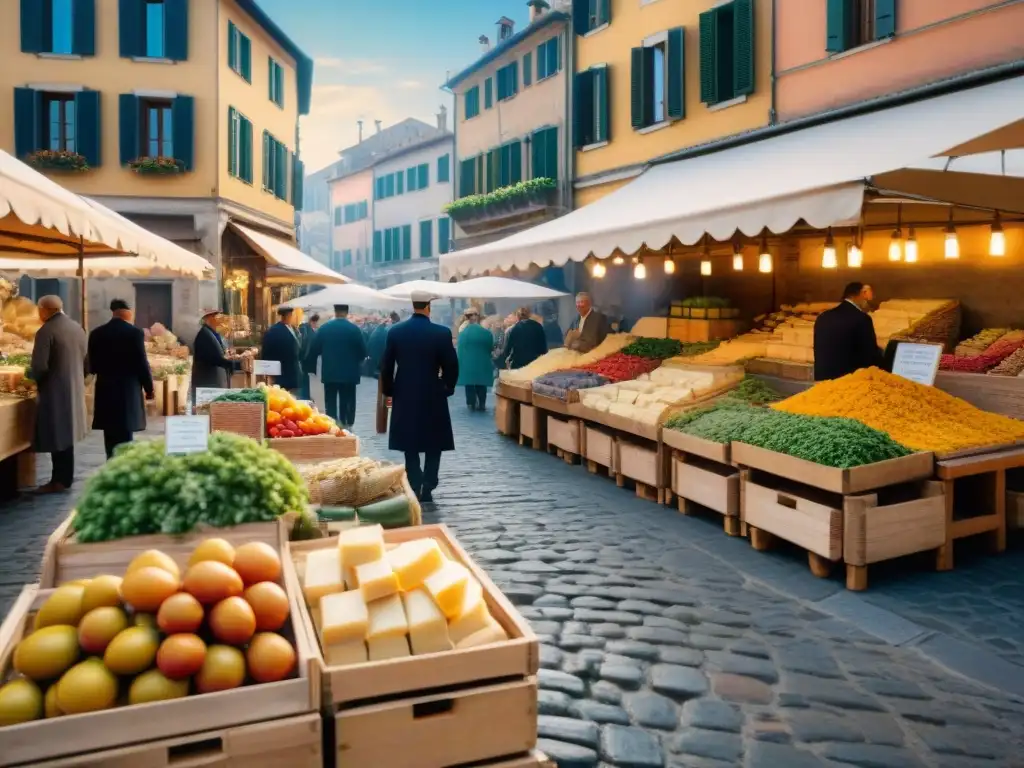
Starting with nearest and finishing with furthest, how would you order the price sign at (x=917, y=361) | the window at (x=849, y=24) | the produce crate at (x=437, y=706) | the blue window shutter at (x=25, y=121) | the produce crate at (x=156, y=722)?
the produce crate at (x=156, y=722), the produce crate at (x=437, y=706), the price sign at (x=917, y=361), the window at (x=849, y=24), the blue window shutter at (x=25, y=121)

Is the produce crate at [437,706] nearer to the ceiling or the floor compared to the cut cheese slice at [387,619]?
nearer to the floor

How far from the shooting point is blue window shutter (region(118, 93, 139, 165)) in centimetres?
2125

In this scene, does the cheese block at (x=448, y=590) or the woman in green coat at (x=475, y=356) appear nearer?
the cheese block at (x=448, y=590)

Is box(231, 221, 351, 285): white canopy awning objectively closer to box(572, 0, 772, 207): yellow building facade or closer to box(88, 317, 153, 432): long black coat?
box(572, 0, 772, 207): yellow building facade

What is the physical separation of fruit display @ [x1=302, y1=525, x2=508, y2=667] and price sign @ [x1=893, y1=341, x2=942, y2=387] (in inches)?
217

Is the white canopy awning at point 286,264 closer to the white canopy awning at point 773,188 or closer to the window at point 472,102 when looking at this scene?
the window at point 472,102

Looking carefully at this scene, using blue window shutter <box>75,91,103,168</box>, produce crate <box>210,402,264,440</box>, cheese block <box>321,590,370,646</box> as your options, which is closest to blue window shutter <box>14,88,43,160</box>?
blue window shutter <box>75,91,103,168</box>

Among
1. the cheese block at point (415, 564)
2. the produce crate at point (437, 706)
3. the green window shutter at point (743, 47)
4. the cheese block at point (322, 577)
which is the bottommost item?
the produce crate at point (437, 706)

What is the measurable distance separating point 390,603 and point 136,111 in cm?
2172

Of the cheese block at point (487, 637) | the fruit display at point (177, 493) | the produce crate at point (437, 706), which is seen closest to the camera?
the produce crate at point (437, 706)

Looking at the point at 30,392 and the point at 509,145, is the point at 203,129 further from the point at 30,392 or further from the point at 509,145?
the point at 30,392

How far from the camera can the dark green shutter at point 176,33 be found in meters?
21.5

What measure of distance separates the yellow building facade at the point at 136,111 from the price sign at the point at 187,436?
62.6ft

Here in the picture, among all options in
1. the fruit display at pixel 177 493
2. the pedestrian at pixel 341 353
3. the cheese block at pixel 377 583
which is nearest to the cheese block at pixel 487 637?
the cheese block at pixel 377 583
